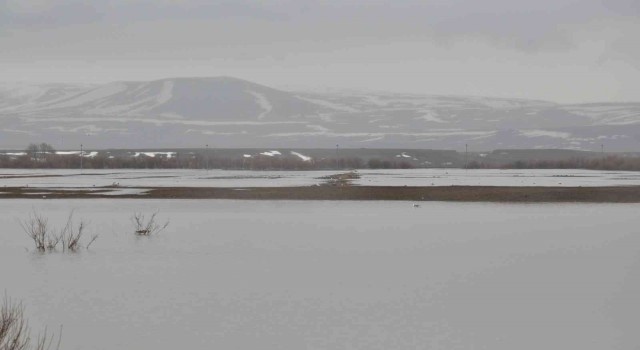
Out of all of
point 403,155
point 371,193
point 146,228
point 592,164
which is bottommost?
point 146,228

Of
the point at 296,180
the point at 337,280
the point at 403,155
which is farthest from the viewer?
the point at 403,155

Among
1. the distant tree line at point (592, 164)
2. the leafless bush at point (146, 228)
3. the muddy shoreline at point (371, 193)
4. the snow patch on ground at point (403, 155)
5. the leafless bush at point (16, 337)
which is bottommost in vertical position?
the leafless bush at point (16, 337)

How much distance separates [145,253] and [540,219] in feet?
45.8

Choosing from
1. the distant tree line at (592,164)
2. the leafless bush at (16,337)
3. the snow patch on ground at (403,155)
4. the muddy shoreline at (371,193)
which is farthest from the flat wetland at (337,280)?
the snow patch on ground at (403,155)

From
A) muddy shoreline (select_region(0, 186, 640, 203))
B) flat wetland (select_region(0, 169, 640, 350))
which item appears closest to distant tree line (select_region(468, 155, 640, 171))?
muddy shoreline (select_region(0, 186, 640, 203))

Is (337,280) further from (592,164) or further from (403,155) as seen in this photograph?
(403,155)

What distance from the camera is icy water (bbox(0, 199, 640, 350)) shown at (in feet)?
46.4

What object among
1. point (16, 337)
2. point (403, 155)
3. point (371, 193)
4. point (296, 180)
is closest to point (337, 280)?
point (16, 337)

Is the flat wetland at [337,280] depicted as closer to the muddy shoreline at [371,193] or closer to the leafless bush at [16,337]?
the leafless bush at [16,337]

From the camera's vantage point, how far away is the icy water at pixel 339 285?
46.4 ft

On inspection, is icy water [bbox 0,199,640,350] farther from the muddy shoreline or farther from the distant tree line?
the distant tree line

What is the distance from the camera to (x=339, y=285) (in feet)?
59.7

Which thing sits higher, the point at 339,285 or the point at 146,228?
the point at 146,228

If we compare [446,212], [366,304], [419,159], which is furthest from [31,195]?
[419,159]
